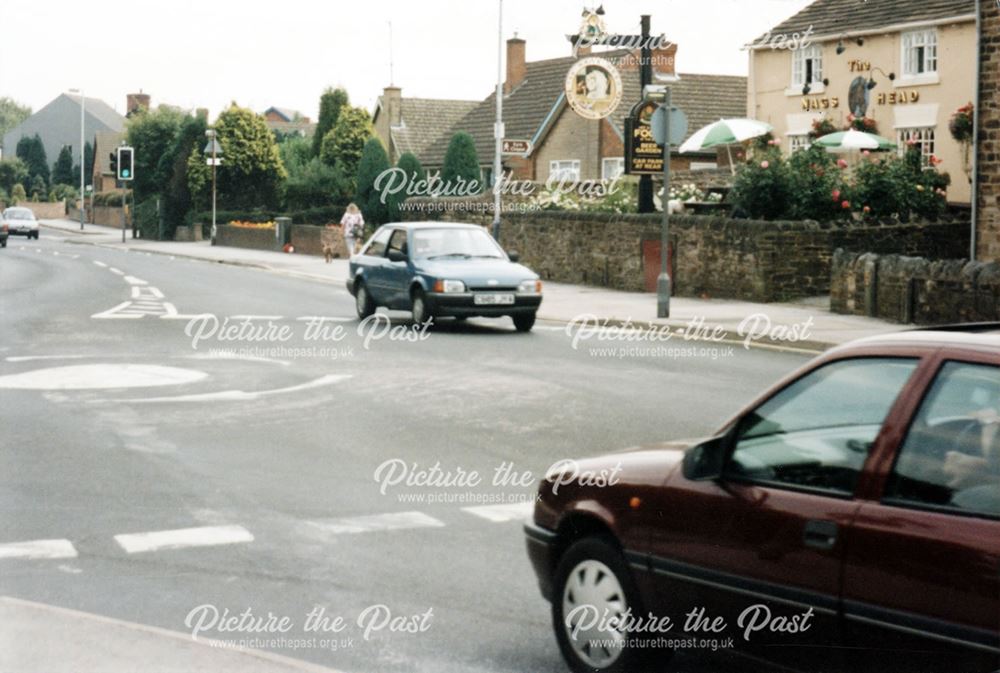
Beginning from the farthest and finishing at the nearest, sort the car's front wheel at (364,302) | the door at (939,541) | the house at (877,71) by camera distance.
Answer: the house at (877,71)
the car's front wheel at (364,302)
the door at (939,541)

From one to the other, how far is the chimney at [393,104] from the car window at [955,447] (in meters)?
70.8

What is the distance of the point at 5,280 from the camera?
114 feet

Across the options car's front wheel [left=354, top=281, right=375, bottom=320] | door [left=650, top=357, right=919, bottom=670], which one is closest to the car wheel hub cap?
door [left=650, top=357, right=919, bottom=670]

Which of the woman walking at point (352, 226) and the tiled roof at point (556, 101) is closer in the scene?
the woman walking at point (352, 226)

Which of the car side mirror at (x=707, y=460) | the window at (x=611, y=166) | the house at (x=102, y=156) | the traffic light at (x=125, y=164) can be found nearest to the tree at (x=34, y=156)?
the house at (x=102, y=156)

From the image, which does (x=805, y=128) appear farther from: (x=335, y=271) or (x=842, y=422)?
(x=842, y=422)

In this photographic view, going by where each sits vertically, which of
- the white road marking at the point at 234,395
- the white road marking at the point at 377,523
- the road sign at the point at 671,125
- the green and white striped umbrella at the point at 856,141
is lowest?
the white road marking at the point at 377,523

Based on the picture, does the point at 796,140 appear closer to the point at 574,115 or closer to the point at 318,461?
the point at 574,115

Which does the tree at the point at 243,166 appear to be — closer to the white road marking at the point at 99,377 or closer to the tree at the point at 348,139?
the tree at the point at 348,139

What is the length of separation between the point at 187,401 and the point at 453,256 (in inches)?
342

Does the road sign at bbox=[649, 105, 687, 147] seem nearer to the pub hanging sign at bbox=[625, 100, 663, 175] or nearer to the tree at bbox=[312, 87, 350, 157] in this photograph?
the pub hanging sign at bbox=[625, 100, 663, 175]

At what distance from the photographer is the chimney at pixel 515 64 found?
6519 cm

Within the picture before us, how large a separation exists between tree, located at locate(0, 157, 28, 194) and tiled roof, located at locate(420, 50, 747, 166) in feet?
282

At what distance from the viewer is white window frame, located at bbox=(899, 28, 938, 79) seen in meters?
35.4
